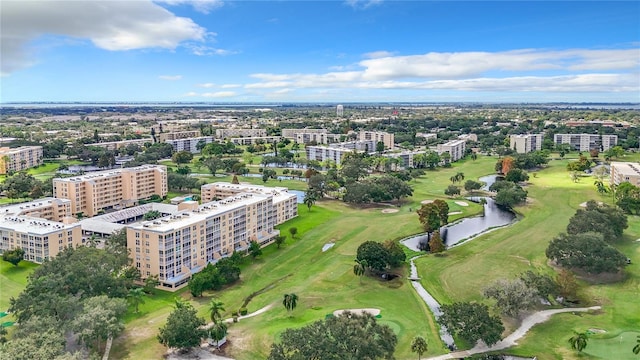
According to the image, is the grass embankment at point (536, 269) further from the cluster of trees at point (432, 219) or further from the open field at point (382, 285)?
the cluster of trees at point (432, 219)

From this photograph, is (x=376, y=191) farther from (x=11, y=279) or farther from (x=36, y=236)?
(x=11, y=279)

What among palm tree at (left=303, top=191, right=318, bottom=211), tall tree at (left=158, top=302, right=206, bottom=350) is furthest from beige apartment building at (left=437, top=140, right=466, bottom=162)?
tall tree at (left=158, top=302, right=206, bottom=350)

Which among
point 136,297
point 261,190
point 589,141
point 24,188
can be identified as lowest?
point 136,297

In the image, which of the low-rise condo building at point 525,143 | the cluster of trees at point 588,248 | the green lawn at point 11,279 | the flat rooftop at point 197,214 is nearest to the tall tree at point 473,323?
the cluster of trees at point 588,248

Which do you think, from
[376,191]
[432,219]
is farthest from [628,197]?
[376,191]

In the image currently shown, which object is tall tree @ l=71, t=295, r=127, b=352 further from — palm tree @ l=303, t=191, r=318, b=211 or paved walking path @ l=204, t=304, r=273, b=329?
palm tree @ l=303, t=191, r=318, b=211

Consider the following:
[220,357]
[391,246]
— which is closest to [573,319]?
[391,246]

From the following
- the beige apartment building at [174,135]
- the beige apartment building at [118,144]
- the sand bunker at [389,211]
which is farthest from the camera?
the beige apartment building at [174,135]
